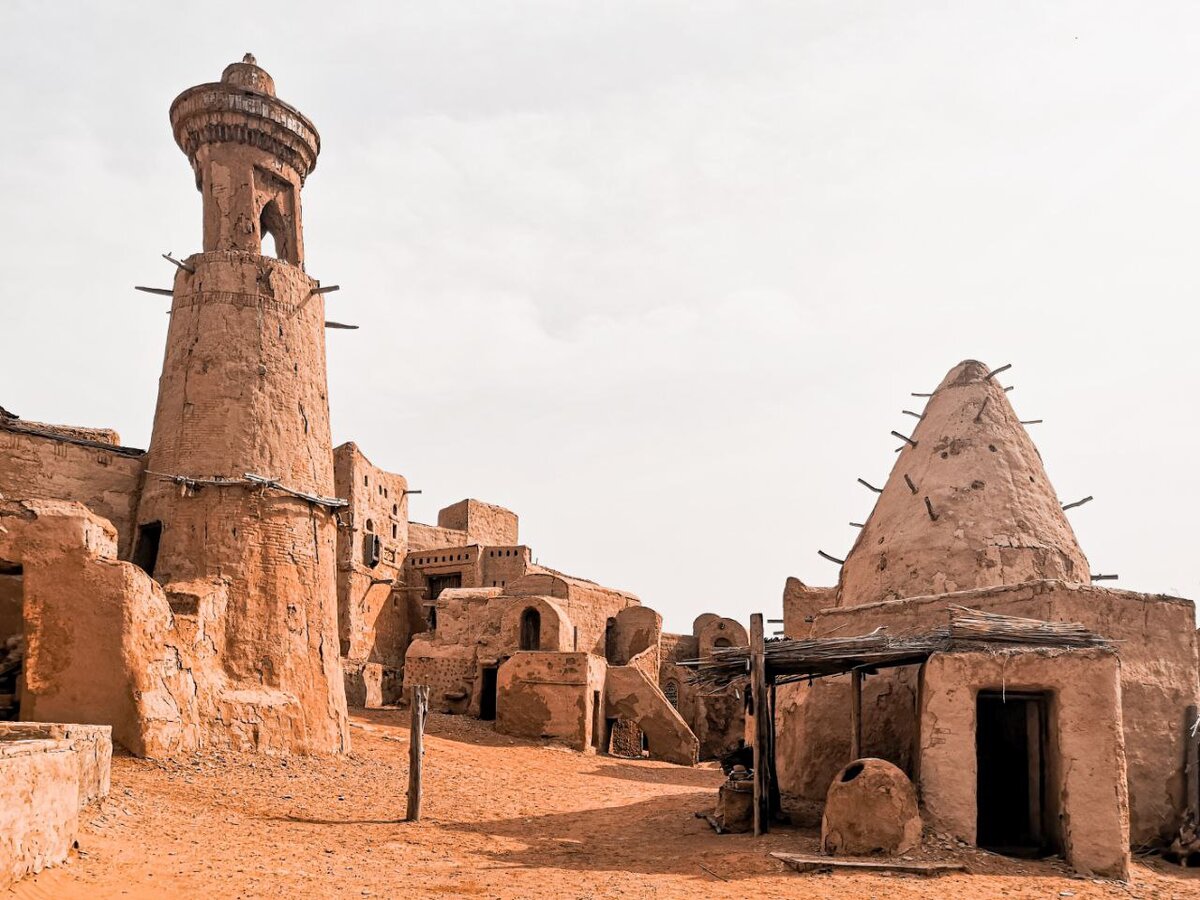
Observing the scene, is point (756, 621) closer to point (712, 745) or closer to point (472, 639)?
point (472, 639)

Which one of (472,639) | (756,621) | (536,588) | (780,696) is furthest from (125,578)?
(536,588)

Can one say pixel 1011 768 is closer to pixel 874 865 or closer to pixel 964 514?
pixel 964 514

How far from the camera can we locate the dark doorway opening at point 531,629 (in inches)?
853

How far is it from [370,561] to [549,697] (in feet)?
30.0

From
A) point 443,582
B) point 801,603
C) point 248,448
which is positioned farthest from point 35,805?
point 443,582

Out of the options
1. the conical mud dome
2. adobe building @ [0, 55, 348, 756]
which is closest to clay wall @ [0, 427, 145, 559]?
adobe building @ [0, 55, 348, 756]

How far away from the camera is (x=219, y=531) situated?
14.2 m

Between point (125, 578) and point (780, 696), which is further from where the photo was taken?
point (780, 696)

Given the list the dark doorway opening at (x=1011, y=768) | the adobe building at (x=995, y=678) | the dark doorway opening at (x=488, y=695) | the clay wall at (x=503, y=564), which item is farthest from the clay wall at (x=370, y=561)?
the dark doorway opening at (x=1011, y=768)

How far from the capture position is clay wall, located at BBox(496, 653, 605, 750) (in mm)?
19922

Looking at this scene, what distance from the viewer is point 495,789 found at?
550 inches

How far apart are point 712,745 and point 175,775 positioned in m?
16.3

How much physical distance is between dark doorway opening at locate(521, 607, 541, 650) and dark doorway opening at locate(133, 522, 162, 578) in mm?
8603

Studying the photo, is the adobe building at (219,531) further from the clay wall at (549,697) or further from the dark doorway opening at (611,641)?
the dark doorway opening at (611,641)
